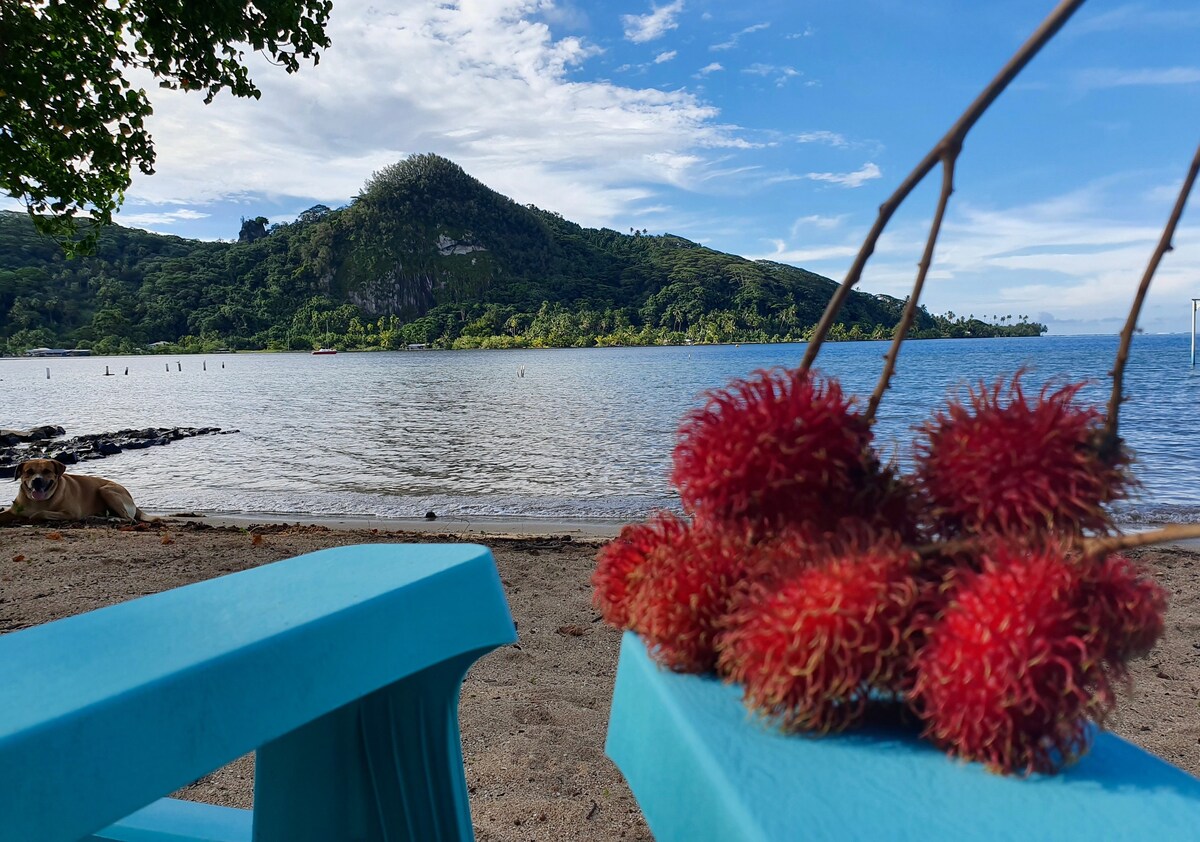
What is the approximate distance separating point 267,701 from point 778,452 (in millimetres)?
830

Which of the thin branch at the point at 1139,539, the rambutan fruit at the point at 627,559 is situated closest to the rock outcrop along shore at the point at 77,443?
the rambutan fruit at the point at 627,559

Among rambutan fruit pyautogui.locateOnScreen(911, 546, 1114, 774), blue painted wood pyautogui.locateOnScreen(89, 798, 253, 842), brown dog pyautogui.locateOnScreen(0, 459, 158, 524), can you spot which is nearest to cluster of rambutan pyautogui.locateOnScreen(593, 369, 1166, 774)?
rambutan fruit pyautogui.locateOnScreen(911, 546, 1114, 774)

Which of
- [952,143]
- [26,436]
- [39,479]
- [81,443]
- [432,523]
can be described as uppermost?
[952,143]

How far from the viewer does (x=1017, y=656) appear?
22.6 inches

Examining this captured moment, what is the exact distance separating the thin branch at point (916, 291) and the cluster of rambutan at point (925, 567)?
4cm

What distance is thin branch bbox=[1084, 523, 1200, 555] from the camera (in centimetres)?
53

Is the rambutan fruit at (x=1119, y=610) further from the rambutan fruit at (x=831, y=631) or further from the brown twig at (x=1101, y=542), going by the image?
the rambutan fruit at (x=831, y=631)

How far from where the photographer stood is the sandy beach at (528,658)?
9.29 feet

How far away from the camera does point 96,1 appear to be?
7742 millimetres

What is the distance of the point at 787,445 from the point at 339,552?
51.8 inches

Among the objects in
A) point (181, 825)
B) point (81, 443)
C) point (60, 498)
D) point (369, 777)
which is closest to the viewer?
point (369, 777)

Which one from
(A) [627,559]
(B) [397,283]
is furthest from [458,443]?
(B) [397,283]

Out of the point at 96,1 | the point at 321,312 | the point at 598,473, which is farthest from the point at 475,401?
the point at 321,312

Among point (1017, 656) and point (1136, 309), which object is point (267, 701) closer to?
point (1017, 656)
